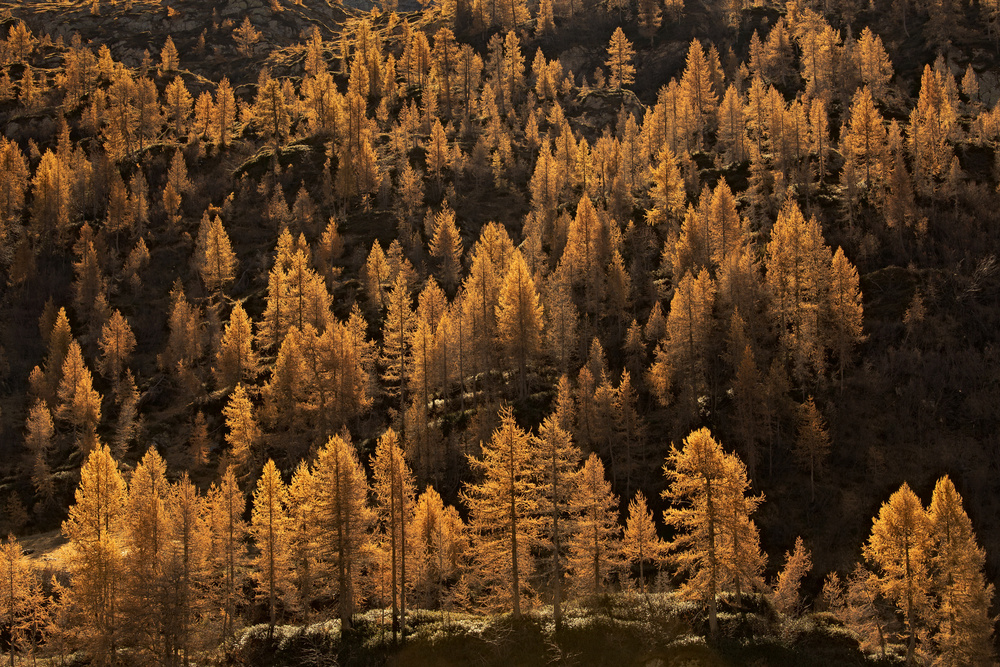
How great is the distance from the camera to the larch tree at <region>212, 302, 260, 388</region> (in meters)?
65.7

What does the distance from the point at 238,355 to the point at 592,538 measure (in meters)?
41.6

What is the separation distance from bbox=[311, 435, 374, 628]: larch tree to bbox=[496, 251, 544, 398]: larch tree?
26097mm

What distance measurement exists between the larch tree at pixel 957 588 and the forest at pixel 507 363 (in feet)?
0.50

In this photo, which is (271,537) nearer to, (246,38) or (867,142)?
(867,142)

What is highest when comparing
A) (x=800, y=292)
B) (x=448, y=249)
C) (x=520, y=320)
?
(x=448, y=249)

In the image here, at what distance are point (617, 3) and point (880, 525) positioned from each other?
16007 centimetres

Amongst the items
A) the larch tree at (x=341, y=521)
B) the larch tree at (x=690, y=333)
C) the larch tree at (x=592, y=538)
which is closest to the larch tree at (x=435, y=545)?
the larch tree at (x=341, y=521)

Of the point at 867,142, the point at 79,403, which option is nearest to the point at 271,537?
the point at 79,403

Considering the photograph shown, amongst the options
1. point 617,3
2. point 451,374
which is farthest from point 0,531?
point 617,3

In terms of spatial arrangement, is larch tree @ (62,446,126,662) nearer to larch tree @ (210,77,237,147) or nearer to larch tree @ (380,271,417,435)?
larch tree @ (380,271,417,435)

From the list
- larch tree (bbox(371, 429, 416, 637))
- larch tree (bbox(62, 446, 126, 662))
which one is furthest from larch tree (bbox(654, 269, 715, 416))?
larch tree (bbox(62, 446, 126, 662))

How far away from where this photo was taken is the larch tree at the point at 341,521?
36656 mm

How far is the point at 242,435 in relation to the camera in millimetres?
56750

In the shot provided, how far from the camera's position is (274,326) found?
A: 70.5 metres
